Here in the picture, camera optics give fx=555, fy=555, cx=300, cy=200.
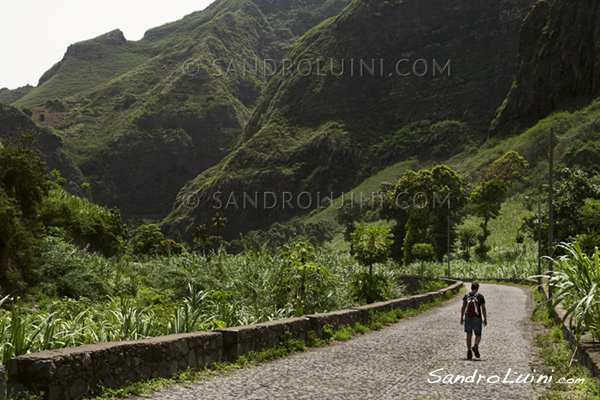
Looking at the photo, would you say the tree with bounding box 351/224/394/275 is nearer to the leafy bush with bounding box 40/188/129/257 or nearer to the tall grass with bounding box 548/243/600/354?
the tall grass with bounding box 548/243/600/354

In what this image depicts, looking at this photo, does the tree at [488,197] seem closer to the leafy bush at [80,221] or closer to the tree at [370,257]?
the leafy bush at [80,221]

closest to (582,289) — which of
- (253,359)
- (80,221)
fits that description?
(253,359)

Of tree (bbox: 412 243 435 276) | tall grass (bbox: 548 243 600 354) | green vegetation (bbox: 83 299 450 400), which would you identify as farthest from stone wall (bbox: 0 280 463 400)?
tree (bbox: 412 243 435 276)

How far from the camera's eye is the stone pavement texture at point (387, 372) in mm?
6398

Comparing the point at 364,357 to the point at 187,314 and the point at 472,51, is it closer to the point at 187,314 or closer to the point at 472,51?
the point at 187,314

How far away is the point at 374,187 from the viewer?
478 ft

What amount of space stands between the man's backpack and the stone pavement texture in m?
0.74

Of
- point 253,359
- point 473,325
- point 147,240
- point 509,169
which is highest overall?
point 509,169

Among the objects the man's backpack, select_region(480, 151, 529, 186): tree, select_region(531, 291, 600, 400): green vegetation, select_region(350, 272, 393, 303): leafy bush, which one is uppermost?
select_region(480, 151, 529, 186): tree

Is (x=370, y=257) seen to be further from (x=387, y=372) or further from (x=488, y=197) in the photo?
(x=488, y=197)

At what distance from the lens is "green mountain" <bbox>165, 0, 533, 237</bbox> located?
161m

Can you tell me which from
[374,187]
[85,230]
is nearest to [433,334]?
[85,230]

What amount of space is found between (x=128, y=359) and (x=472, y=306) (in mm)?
6099

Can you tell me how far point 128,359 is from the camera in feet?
19.8
